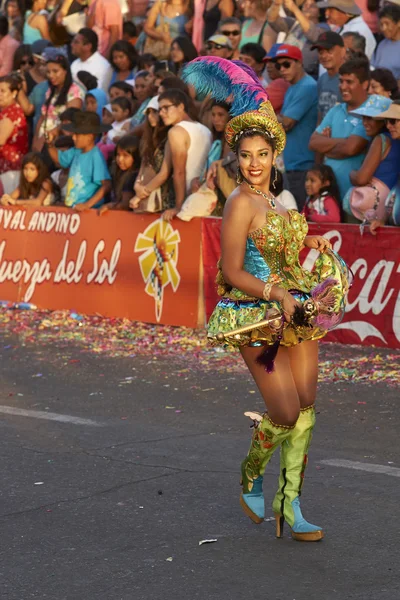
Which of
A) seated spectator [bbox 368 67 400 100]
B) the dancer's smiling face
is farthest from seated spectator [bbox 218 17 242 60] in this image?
the dancer's smiling face

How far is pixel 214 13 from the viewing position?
47.1 feet

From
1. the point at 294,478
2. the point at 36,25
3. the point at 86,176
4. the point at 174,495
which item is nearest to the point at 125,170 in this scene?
the point at 86,176

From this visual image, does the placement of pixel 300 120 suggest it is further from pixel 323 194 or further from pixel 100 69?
pixel 100 69

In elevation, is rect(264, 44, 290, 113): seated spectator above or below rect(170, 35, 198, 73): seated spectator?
below

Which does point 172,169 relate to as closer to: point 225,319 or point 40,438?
point 40,438

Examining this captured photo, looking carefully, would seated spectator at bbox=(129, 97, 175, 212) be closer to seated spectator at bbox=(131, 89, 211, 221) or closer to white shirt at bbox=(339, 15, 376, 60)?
seated spectator at bbox=(131, 89, 211, 221)

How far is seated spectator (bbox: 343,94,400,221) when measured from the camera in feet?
34.6

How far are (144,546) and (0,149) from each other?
33.3 feet

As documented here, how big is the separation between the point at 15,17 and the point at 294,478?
13.9 meters

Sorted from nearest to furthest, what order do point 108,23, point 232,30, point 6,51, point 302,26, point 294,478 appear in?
1. point 294,478
2. point 302,26
3. point 232,30
4. point 108,23
5. point 6,51

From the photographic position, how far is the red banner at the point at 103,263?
39.3 ft

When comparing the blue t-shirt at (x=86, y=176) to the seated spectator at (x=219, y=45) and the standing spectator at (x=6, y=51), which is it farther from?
the standing spectator at (x=6, y=51)

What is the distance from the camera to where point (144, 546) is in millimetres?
5387

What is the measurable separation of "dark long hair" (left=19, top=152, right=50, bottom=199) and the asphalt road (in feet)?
14.8
